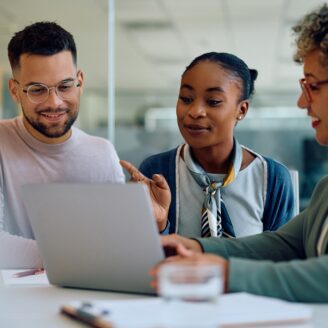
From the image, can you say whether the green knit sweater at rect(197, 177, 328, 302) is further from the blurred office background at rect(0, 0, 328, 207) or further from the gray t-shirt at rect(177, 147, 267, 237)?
the blurred office background at rect(0, 0, 328, 207)

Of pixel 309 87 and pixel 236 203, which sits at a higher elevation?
pixel 309 87

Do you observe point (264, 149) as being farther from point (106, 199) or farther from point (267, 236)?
point (106, 199)

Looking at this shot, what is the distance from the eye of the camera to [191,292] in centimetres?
80

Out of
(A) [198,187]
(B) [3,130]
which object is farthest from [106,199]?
(B) [3,130]

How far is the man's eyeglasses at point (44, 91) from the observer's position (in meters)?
1.92

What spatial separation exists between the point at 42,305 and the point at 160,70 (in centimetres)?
503

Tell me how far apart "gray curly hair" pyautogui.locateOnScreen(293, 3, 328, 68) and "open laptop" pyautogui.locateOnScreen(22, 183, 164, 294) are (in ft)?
1.79

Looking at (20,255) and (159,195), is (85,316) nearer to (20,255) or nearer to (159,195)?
(20,255)

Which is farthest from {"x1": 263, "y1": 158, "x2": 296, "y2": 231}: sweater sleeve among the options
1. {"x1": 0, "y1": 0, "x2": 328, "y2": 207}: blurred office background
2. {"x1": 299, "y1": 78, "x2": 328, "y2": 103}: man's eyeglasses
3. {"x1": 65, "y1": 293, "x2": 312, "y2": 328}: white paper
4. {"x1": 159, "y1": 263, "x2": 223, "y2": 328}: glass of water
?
{"x1": 0, "y1": 0, "x2": 328, "y2": 207}: blurred office background

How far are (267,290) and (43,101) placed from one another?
1083mm

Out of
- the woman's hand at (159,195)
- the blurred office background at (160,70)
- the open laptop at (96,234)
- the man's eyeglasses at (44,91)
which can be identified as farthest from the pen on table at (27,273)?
the blurred office background at (160,70)

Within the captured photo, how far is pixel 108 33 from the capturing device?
17.4 ft

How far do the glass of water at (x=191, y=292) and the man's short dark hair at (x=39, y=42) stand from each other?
129 cm

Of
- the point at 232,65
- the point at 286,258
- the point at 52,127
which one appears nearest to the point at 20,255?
the point at 52,127
